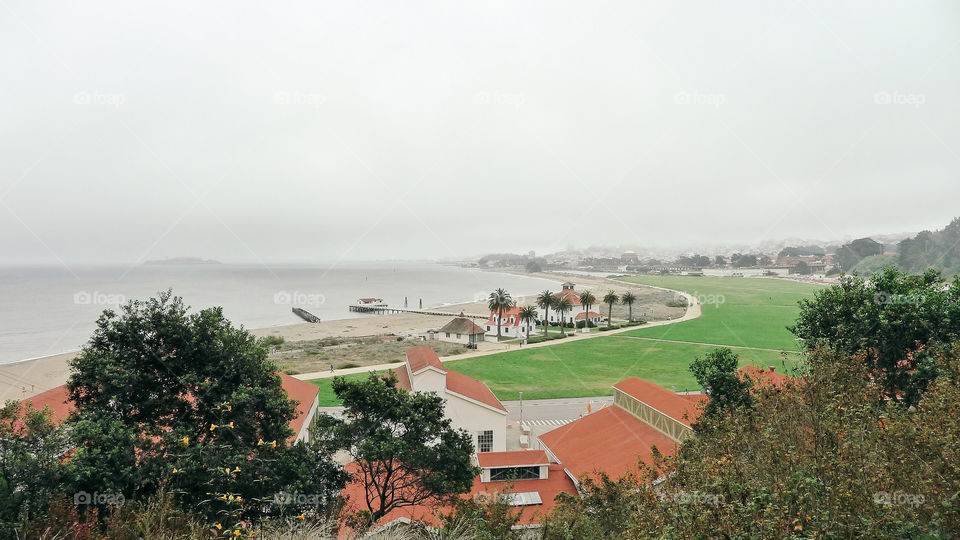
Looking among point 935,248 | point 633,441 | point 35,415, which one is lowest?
point 633,441

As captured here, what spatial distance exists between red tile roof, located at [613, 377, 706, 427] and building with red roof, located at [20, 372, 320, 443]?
16.4 metres

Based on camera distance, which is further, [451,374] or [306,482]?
[451,374]

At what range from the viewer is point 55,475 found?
8852 millimetres

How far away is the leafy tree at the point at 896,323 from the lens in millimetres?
16781

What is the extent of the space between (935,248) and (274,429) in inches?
5653

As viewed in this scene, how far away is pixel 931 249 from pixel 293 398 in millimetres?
140423

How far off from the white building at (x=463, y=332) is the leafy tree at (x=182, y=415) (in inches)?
1891

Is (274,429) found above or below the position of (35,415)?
below

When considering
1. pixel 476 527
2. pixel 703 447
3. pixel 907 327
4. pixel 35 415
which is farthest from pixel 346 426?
pixel 907 327

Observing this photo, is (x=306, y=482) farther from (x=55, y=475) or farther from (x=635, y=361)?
(x=635, y=361)

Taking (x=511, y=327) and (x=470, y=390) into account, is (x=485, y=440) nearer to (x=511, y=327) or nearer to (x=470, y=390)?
(x=470, y=390)

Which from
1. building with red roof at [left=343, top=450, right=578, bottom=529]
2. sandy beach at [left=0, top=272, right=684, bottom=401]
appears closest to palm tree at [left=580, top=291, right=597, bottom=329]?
sandy beach at [left=0, top=272, right=684, bottom=401]

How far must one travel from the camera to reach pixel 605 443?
2036 centimetres

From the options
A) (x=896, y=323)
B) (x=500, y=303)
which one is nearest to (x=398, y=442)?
(x=896, y=323)
